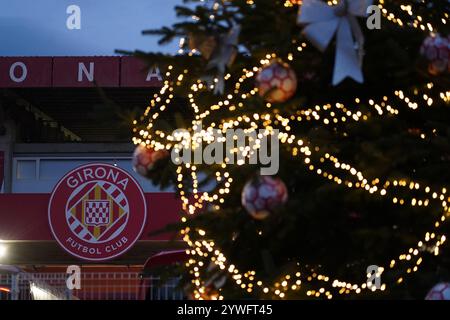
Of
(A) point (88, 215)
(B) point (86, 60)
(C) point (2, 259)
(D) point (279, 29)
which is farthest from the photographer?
(B) point (86, 60)

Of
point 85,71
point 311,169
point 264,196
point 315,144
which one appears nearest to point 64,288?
point 311,169

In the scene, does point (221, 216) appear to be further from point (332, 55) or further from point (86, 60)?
point (86, 60)

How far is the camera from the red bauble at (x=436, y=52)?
556 centimetres

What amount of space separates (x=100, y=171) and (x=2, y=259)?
4992 millimetres

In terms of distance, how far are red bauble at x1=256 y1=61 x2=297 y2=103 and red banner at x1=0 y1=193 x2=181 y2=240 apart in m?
15.1

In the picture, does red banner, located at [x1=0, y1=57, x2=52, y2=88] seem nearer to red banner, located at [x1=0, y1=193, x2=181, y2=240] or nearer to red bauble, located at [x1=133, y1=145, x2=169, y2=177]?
red banner, located at [x1=0, y1=193, x2=181, y2=240]

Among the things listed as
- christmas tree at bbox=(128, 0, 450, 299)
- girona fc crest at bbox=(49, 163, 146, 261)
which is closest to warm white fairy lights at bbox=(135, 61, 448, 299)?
christmas tree at bbox=(128, 0, 450, 299)

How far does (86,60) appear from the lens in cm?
2581

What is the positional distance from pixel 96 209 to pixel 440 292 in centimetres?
1532

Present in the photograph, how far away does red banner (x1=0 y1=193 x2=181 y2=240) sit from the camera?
68.3 ft

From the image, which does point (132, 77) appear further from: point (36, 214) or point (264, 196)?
point (264, 196)

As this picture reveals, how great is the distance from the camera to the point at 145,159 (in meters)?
6.36
